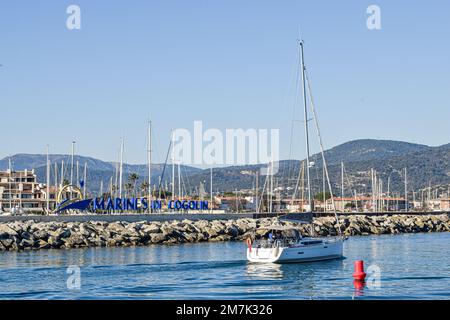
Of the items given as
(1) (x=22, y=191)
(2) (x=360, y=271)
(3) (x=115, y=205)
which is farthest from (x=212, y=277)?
(1) (x=22, y=191)

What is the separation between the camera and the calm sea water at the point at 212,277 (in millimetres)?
28719

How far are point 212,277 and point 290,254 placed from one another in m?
7.64

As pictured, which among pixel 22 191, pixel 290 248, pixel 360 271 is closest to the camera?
pixel 360 271

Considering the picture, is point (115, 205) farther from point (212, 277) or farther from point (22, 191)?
point (22, 191)

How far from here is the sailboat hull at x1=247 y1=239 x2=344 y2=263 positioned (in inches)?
1594

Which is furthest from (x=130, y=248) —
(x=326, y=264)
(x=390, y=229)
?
(x=390, y=229)

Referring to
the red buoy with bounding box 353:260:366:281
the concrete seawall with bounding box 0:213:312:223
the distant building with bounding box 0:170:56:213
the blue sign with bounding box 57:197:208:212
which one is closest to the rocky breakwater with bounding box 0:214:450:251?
the concrete seawall with bounding box 0:213:312:223

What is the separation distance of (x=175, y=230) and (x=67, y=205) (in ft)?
82.1

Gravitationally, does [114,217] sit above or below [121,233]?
above

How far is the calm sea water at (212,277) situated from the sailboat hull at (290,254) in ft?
1.87

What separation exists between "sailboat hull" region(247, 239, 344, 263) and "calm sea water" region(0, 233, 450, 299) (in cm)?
57

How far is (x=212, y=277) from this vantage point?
3450 cm
